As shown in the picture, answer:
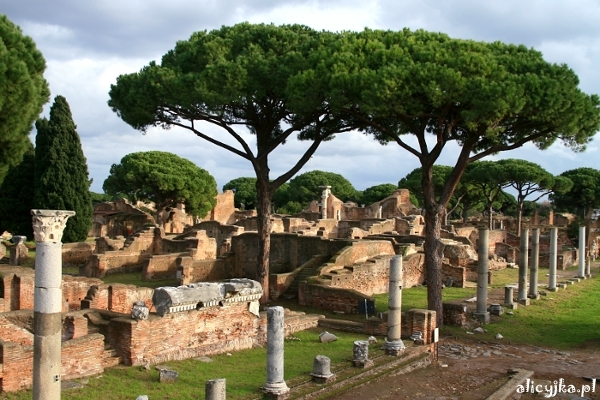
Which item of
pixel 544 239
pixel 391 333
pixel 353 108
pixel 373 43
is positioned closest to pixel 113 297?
pixel 391 333

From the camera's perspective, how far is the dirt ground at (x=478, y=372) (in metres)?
9.79

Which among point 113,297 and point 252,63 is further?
point 252,63

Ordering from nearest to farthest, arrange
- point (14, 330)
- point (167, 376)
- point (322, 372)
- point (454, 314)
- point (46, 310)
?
point (46, 310), point (167, 376), point (322, 372), point (14, 330), point (454, 314)

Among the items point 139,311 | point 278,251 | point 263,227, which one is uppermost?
point 263,227

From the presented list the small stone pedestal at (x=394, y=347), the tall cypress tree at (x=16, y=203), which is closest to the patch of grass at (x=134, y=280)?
the tall cypress tree at (x=16, y=203)

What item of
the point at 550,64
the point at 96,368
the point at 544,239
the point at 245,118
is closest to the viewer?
the point at 96,368

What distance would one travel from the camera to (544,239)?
119 feet

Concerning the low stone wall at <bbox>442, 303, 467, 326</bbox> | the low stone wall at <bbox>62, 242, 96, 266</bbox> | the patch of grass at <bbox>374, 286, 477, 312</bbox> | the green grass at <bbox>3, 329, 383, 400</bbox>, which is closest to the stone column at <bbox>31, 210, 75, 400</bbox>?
the green grass at <bbox>3, 329, 383, 400</bbox>

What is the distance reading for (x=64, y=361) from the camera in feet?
28.1

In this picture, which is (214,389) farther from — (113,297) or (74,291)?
(74,291)

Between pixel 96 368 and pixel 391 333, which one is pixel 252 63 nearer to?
pixel 391 333

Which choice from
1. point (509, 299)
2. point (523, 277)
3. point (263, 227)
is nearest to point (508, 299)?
point (509, 299)

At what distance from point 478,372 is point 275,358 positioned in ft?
14.9

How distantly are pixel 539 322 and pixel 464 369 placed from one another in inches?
232
